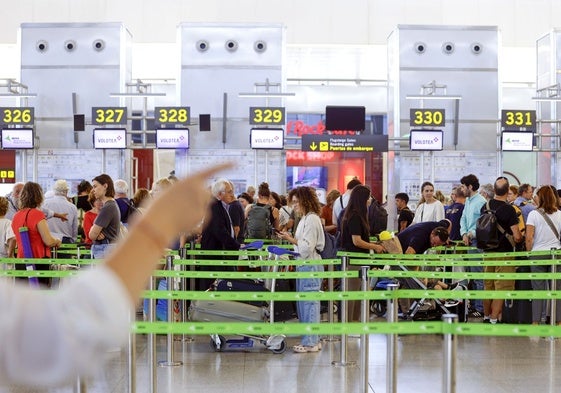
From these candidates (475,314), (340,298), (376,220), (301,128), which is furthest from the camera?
(301,128)

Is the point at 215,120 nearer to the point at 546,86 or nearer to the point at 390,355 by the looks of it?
the point at 546,86

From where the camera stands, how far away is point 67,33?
2262cm

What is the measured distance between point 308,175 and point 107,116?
916 cm

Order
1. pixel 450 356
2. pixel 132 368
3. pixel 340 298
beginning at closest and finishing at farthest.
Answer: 1. pixel 450 356
2. pixel 132 368
3. pixel 340 298

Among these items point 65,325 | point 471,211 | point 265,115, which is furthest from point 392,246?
point 265,115

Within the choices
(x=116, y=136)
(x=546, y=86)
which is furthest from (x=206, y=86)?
(x=546, y=86)

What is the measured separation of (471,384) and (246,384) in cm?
185

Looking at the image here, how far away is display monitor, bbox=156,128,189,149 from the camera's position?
72.8 feet

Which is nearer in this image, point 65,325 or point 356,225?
point 65,325

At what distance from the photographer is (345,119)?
22500mm

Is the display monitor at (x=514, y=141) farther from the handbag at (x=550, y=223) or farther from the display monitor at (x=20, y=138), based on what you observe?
the handbag at (x=550, y=223)

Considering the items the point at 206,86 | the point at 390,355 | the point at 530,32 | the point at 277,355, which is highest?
the point at 530,32

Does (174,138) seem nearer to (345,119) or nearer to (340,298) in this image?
(345,119)

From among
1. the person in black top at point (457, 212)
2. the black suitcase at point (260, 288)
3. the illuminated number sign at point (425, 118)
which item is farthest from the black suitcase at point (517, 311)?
the illuminated number sign at point (425, 118)
